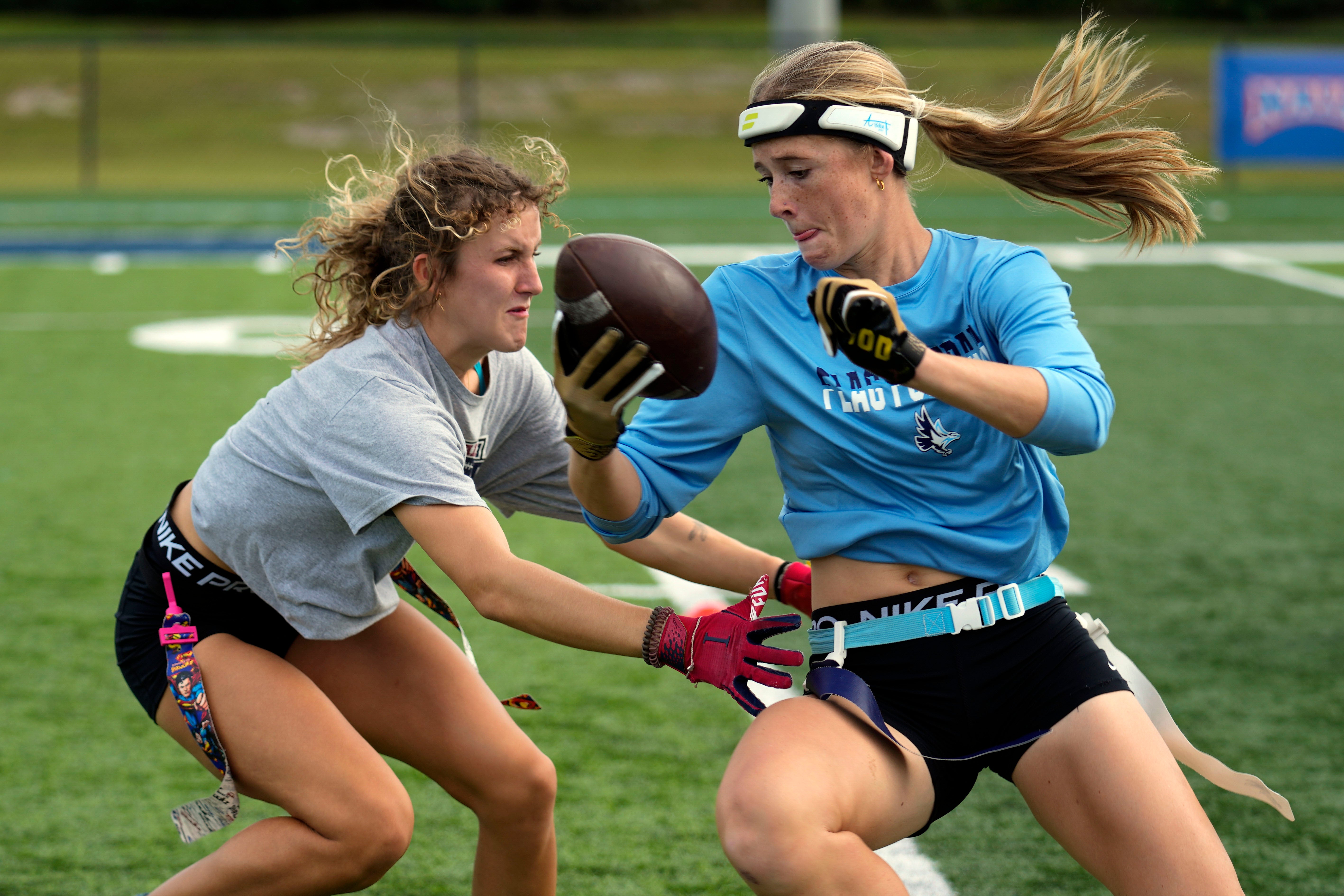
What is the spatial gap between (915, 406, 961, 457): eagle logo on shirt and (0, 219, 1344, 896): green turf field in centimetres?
118

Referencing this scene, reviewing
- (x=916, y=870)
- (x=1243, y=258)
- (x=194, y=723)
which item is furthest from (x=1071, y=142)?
(x=1243, y=258)

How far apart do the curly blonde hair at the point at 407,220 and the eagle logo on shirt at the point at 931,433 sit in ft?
2.68

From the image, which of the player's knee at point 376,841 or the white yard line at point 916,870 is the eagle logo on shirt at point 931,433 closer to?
the white yard line at point 916,870

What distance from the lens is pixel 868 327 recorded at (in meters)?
2.25

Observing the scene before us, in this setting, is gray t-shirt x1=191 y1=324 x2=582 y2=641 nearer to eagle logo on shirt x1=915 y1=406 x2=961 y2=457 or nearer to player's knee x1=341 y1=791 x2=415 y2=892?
player's knee x1=341 y1=791 x2=415 y2=892

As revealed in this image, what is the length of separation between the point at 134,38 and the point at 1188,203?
714 inches

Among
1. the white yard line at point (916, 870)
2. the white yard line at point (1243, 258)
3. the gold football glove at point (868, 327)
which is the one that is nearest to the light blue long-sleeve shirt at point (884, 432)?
the gold football glove at point (868, 327)

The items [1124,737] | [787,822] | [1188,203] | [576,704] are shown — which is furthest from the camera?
[576,704]

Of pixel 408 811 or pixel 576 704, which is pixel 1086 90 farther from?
pixel 576 704

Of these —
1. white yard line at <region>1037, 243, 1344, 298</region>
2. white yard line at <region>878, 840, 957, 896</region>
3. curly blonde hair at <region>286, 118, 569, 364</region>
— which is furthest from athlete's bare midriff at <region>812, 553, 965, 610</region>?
white yard line at <region>1037, 243, 1344, 298</region>

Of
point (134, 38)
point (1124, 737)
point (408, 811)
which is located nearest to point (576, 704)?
point (408, 811)

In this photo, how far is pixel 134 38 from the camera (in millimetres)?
18859

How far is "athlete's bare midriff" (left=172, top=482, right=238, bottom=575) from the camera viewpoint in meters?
2.96

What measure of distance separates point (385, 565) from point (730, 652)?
759mm
